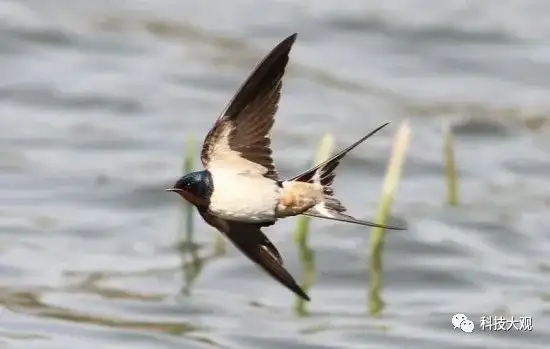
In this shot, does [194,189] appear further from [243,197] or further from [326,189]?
[326,189]

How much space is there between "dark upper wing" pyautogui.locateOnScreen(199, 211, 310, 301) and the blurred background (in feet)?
6.87

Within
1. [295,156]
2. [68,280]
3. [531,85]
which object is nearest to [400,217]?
[295,156]

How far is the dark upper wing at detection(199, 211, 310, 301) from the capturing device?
311cm

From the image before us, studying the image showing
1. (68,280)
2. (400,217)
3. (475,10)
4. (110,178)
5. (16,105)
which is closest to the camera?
(68,280)

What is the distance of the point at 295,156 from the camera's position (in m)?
7.49

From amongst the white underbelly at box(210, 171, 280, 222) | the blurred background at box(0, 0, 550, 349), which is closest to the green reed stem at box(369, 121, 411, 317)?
the blurred background at box(0, 0, 550, 349)

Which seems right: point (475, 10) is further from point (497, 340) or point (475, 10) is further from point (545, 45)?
point (497, 340)

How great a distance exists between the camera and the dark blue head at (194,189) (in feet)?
9.63

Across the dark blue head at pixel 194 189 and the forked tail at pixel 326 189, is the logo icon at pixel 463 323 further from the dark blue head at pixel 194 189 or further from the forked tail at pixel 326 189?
the dark blue head at pixel 194 189

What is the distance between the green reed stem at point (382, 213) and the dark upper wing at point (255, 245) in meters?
1.77

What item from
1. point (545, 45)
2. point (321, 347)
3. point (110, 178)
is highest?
point (545, 45)

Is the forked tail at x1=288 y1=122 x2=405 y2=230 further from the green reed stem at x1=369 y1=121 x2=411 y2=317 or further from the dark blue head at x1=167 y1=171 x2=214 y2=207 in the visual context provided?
the green reed stem at x1=369 y1=121 x2=411 y2=317

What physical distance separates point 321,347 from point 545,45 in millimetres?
4090

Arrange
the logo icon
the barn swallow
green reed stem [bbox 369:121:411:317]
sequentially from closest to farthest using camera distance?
the barn swallow
green reed stem [bbox 369:121:411:317]
the logo icon
